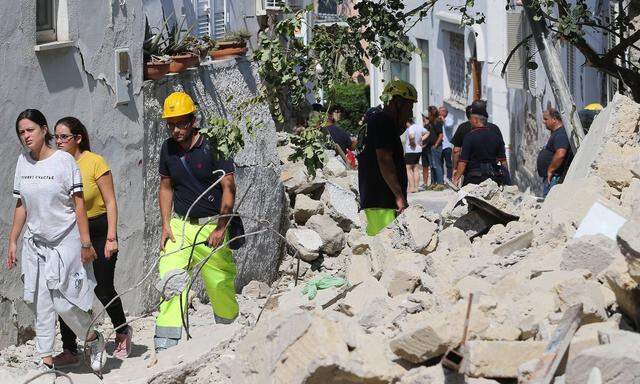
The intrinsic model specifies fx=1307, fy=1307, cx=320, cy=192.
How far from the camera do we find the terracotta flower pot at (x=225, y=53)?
13.0 m

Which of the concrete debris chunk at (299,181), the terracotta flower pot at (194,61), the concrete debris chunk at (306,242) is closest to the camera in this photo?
the terracotta flower pot at (194,61)

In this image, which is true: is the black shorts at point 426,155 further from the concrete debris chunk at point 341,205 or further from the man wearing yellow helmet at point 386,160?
the man wearing yellow helmet at point 386,160

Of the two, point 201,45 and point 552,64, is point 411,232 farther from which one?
point 201,45

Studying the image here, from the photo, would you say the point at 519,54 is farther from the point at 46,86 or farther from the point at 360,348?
the point at 360,348

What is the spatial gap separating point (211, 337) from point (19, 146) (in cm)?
229

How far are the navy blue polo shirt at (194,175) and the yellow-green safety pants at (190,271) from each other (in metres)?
0.11

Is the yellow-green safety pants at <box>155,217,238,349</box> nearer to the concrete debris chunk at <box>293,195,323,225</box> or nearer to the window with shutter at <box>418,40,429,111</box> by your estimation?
the concrete debris chunk at <box>293,195,323,225</box>

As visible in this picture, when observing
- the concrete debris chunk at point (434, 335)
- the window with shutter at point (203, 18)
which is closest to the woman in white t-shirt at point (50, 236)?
the concrete debris chunk at point (434, 335)

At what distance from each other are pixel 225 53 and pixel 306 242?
2134mm

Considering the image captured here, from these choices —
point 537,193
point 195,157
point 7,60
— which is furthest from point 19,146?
point 537,193

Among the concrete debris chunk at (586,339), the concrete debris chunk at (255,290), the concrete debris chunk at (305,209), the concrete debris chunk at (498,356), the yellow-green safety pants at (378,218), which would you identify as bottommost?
the concrete debris chunk at (255,290)

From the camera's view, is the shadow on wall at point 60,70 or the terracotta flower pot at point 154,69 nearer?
the shadow on wall at point 60,70

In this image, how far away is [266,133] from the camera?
13.0 metres

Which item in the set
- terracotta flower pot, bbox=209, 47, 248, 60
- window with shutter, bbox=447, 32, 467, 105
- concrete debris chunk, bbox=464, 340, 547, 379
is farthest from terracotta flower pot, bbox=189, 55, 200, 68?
window with shutter, bbox=447, 32, 467, 105
